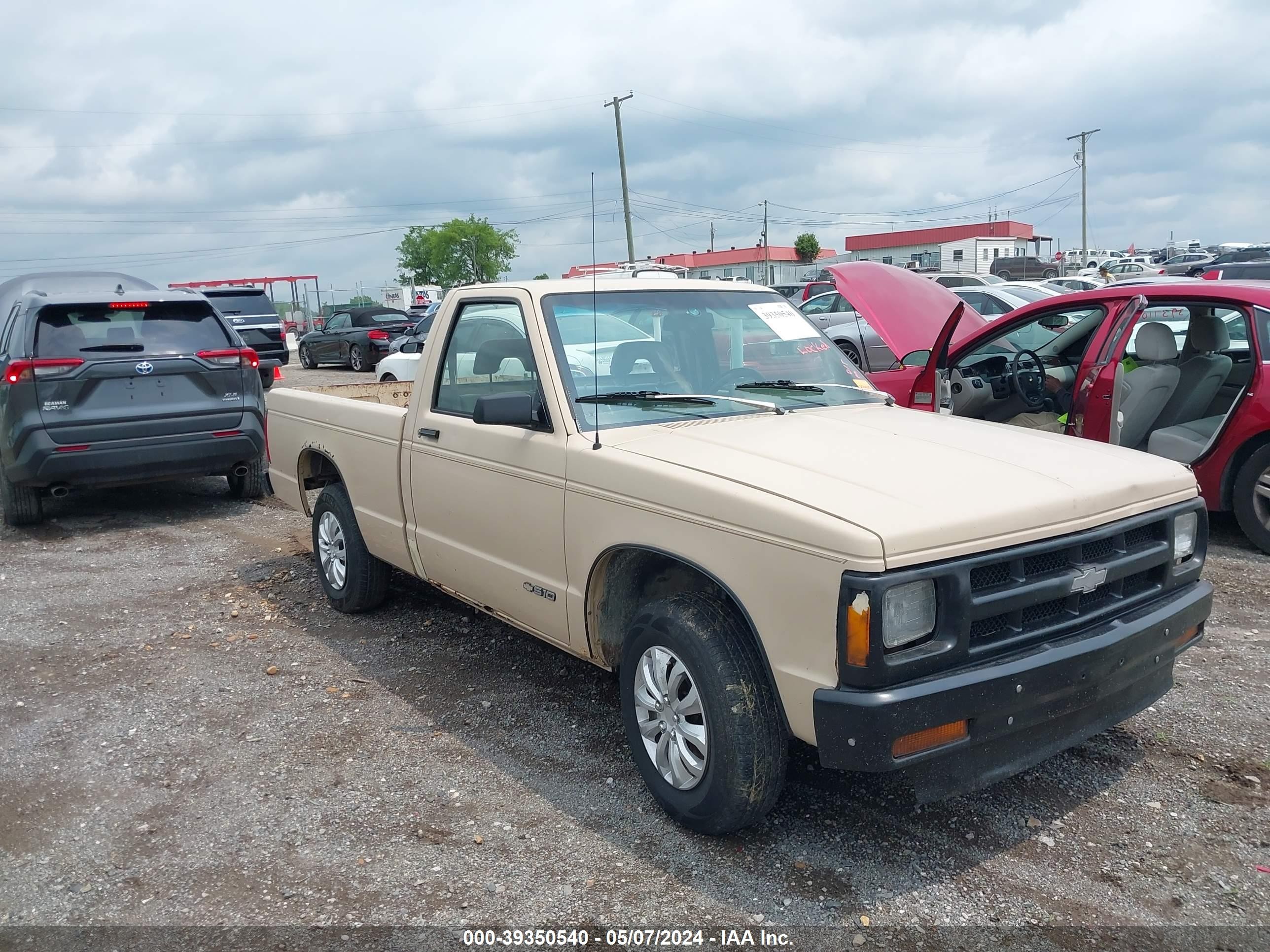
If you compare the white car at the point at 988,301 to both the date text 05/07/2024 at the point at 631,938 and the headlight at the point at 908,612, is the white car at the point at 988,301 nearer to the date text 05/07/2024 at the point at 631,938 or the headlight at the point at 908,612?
the headlight at the point at 908,612

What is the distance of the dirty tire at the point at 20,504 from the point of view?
822 cm

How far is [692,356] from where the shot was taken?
14.4ft

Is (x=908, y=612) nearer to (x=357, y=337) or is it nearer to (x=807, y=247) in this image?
(x=357, y=337)

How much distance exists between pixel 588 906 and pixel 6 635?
4.42m

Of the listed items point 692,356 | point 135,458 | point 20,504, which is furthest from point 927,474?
point 20,504

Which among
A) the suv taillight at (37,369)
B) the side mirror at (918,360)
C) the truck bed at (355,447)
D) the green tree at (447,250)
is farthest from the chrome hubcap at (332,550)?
the green tree at (447,250)

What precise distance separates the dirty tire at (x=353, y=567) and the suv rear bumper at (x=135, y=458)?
2938 millimetres

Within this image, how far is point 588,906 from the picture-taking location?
3066mm

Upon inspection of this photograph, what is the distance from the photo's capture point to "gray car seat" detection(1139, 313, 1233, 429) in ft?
22.4

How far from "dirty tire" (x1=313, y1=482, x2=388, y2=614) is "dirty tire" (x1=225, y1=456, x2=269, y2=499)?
362 cm

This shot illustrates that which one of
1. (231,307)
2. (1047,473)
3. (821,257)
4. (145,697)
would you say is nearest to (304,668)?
(145,697)

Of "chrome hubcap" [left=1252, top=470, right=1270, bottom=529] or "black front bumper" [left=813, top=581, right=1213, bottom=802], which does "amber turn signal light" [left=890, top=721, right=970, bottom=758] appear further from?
"chrome hubcap" [left=1252, top=470, right=1270, bottom=529]

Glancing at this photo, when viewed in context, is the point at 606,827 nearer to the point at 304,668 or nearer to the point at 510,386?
the point at 510,386

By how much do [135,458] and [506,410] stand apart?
5.47 metres
